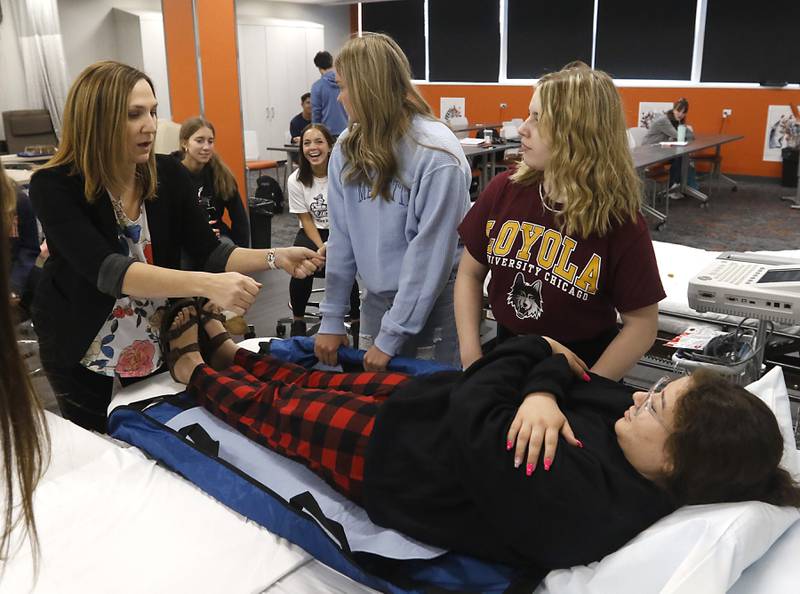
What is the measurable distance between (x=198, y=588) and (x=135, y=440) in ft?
1.88

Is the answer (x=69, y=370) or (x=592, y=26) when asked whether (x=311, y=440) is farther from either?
(x=592, y=26)

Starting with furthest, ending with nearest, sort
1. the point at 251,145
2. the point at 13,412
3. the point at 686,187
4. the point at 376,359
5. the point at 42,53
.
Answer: the point at 251,145 < the point at 686,187 < the point at 42,53 < the point at 376,359 < the point at 13,412

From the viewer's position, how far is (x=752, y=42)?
339 inches

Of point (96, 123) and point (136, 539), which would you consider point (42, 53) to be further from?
point (136, 539)

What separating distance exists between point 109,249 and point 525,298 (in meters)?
0.99

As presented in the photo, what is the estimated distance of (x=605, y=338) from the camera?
171cm

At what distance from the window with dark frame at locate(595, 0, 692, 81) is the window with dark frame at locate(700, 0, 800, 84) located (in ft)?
0.83

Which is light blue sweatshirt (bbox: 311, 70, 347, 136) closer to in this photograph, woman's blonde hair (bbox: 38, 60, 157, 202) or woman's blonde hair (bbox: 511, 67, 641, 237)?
woman's blonde hair (bbox: 38, 60, 157, 202)

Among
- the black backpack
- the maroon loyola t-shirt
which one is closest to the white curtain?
the black backpack

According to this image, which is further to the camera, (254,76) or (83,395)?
(254,76)

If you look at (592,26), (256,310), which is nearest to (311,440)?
(256,310)


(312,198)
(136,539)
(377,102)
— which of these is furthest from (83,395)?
(312,198)

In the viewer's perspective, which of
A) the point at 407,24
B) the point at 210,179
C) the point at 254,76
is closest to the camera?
the point at 210,179

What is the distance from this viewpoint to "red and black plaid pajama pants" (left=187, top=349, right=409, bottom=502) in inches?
61.9
